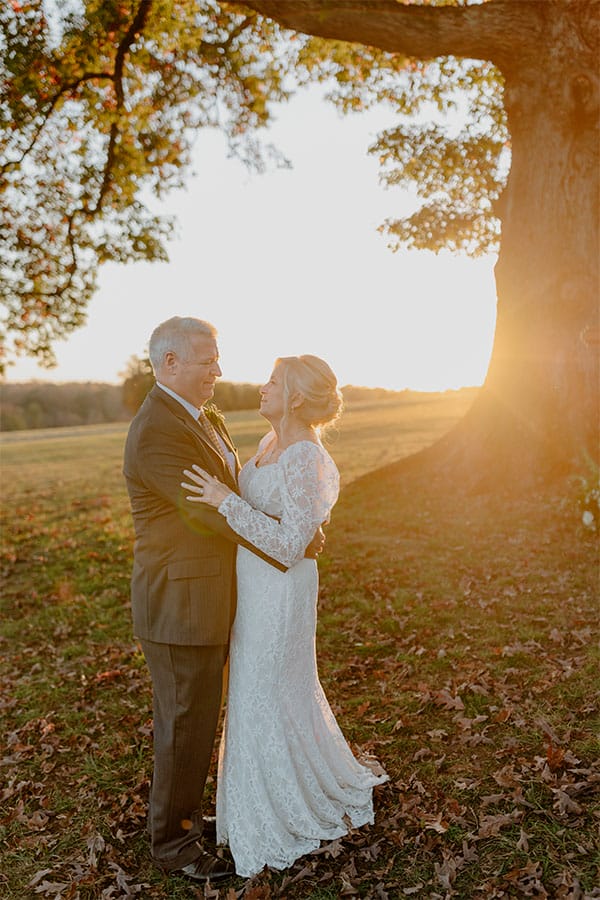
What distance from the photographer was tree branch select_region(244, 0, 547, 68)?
37.7 feet

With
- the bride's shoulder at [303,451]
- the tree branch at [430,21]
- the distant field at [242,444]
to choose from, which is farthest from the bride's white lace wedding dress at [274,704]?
the distant field at [242,444]

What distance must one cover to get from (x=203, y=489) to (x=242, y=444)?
3162 centimetres

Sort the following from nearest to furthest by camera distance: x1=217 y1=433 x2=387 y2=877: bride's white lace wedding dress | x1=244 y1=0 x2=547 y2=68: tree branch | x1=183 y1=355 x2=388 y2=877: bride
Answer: x1=183 y1=355 x2=388 y2=877: bride
x1=217 y1=433 x2=387 y2=877: bride's white lace wedding dress
x1=244 y1=0 x2=547 y2=68: tree branch

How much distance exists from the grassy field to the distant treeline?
185 feet

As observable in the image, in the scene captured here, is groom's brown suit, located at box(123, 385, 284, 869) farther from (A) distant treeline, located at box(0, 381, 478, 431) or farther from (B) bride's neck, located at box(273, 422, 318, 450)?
(A) distant treeline, located at box(0, 381, 478, 431)

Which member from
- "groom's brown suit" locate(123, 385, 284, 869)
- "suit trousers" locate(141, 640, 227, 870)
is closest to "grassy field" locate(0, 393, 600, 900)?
"suit trousers" locate(141, 640, 227, 870)

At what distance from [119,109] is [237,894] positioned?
1609 cm

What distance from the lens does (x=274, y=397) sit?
194 inches

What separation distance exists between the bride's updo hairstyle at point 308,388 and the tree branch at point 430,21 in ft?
30.3

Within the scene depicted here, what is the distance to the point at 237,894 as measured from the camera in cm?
489

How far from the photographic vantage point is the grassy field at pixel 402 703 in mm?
5062

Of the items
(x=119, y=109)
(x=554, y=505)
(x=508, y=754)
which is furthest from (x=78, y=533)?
(x=508, y=754)

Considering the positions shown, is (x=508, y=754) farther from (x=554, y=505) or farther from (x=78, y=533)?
(x=78, y=533)

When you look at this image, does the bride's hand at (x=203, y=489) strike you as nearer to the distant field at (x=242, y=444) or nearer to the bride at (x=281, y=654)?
the bride at (x=281, y=654)
